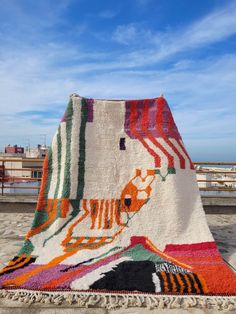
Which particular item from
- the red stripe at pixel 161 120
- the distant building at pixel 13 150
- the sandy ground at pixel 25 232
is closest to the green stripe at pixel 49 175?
the sandy ground at pixel 25 232

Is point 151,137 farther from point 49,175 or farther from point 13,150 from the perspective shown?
point 13,150

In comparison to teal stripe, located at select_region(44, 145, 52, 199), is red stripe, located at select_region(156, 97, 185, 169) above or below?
above

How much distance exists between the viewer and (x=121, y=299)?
8.57ft

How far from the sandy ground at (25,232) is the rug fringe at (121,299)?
73mm

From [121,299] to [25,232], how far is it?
9.90 feet

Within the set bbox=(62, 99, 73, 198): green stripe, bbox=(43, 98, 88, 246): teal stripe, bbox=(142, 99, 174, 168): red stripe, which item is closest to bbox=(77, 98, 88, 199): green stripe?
bbox=(43, 98, 88, 246): teal stripe

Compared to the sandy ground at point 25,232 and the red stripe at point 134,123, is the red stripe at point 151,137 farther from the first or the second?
the sandy ground at point 25,232

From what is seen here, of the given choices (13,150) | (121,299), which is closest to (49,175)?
(121,299)

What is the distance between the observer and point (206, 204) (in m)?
7.32

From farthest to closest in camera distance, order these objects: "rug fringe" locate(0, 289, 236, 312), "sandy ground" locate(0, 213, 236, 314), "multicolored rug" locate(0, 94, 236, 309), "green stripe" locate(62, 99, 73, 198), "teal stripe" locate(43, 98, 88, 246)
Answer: "green stripe" locate(62, 99, 73, 198), "teal stripe" locate(43, 98, 88, 246), "sandy ground" locate(0, 213, 236, 314), "multicolored rug" locate(0, 94, 236, 309), "rug fringe" locate(0, 289, 236, 312)

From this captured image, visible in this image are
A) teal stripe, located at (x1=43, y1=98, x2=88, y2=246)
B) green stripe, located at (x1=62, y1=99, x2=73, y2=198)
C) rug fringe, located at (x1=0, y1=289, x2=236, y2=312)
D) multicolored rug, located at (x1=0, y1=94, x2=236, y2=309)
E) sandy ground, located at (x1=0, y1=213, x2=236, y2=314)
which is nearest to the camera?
rug fringe, located at (x1=0, y1=289, x2=236, y2=312)

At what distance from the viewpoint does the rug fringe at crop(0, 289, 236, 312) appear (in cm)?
254

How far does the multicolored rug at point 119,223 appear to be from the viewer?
107 inches

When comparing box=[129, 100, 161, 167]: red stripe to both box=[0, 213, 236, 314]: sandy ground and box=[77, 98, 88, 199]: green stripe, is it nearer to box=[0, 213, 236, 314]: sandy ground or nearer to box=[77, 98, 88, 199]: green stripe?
box=[77, 98, 88, 199]: green stripe
